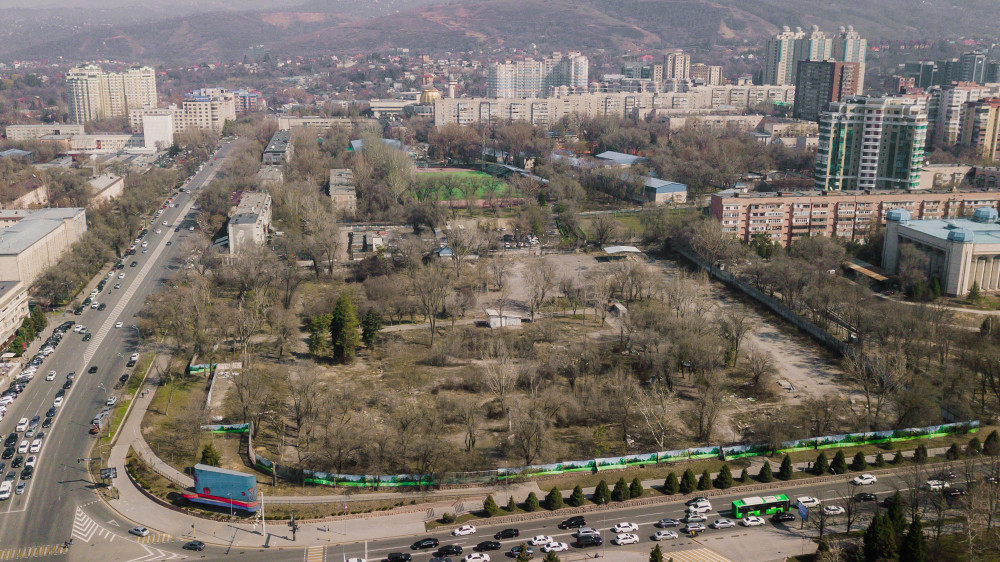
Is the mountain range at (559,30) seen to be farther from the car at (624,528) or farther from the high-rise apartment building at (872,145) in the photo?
the car at (624,528)

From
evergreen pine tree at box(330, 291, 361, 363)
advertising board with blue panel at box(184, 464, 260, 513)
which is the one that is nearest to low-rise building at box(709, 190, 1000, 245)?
evergreen pine tree at box(330, 291, 361, 363)

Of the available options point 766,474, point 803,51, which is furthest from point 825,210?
point 803,51

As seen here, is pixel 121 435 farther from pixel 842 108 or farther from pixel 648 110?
pixel 648 110

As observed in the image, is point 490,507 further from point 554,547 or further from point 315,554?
point 315,554

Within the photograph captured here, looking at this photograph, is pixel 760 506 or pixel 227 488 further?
pixel 227 488

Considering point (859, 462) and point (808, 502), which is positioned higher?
point (859, 462)

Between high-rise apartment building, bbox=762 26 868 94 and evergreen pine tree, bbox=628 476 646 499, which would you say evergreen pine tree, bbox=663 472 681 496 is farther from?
high-rise apartment building, bbox=762 26 868 94

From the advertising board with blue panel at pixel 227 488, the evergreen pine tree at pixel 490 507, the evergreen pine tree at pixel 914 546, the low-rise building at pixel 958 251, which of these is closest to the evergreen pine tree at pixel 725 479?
the evergreen pine tree at pixel 914 546
